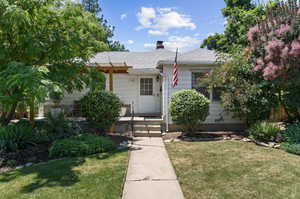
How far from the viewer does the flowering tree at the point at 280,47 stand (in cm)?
624

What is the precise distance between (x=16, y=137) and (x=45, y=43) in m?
2.91

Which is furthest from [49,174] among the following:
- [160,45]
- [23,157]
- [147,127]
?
[160,45]

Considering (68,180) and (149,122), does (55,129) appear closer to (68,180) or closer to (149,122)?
(68,180)

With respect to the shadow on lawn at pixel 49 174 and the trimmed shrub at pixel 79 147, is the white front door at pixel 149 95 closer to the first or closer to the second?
the trimmed shrub at pixel 79 147

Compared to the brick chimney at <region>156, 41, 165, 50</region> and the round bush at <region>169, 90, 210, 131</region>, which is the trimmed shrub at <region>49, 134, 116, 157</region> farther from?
the brick chimney at <region>156, 41, 165, 50</region>

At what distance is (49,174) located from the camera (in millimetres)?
4219

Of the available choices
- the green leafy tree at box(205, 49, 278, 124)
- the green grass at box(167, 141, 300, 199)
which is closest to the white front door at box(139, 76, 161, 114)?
the green leafy tree at box(205, 49, 278, 124)

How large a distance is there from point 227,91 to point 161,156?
162 inches

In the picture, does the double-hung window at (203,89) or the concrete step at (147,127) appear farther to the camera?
the double-hung window at (203,89)

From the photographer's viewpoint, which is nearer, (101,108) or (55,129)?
(55,129)

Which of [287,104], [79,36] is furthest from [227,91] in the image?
[79,36]

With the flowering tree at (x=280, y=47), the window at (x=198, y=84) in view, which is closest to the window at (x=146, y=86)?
the window at (x=198, y=84)

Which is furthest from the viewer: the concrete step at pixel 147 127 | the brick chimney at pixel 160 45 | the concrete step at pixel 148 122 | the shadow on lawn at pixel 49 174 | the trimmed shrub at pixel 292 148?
the brick chimney at pixel 160 45

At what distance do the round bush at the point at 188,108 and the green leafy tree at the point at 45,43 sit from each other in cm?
355
